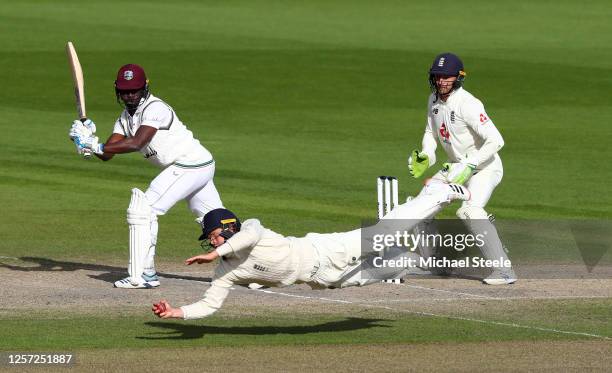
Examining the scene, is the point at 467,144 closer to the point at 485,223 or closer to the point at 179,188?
the point at 485,223

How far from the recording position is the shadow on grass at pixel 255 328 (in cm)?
1167

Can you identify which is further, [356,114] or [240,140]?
[356,114]

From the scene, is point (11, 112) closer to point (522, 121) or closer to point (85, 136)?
point (522, 121)

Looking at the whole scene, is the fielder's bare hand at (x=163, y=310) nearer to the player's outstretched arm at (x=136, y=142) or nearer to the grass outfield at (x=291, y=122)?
the grass outfield at (x=291, y=122)

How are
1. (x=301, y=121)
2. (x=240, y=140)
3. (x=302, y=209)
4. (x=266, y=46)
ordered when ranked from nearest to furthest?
(x=302, y=209), (x=240, y=140), (x=301, y=121), (x=266, y=46)

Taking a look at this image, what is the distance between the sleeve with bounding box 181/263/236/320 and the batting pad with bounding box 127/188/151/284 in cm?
245

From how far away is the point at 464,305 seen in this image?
42.3ft

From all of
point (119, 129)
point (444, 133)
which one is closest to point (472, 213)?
point (444, 133)

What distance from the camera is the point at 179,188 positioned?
1368 cm

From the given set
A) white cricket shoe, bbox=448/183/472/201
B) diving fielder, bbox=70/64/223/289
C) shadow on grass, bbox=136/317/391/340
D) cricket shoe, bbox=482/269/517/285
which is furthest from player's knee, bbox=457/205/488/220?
diving fielder, bbox=70/64/223/289

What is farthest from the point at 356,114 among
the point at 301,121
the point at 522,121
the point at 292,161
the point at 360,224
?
the point at 360,224

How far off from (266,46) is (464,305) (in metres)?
26.5

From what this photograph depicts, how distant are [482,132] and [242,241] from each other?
3.90 metres

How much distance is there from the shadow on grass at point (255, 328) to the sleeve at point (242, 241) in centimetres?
106
